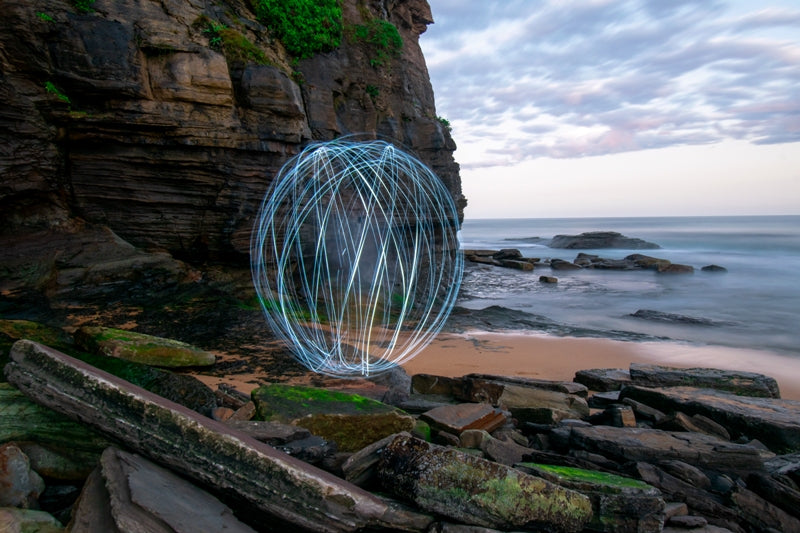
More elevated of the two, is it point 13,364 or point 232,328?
point 13,364

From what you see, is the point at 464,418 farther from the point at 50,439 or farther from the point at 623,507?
the point at 50,439

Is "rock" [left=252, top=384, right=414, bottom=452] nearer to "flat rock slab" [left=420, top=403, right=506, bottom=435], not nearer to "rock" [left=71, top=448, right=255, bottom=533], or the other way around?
"flat rock slab" [left=420, top=403, right=506, bottom=435]

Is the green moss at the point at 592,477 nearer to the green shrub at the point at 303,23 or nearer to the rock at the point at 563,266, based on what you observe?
the green shrub at the point at 303,23

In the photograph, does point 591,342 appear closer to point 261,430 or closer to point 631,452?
point 631,452

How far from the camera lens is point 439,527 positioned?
277 cm

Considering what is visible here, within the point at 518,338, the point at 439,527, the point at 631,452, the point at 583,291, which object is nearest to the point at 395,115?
the point at 518,338

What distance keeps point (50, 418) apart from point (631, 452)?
15.7 feet

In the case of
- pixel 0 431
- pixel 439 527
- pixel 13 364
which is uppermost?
pixel 13 364

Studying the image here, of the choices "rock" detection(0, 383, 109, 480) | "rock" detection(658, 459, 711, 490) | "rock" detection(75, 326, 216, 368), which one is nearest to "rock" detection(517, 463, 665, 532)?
"rock" detection(658, 459, 711, 490)

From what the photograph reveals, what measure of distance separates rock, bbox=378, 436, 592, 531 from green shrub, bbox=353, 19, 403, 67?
55.0ft

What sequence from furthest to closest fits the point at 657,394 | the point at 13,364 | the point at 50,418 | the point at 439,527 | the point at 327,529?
the point at 657,394 < the point at 50,418 < the point at 13,364 < the point at 439,527 < the point at 327,529

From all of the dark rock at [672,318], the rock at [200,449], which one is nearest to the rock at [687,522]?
the rock at [200,449]

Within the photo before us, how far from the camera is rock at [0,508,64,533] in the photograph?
2.34m

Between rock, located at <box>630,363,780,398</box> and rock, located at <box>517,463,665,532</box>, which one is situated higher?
rock, located at <box>517,463,665,532</box>
